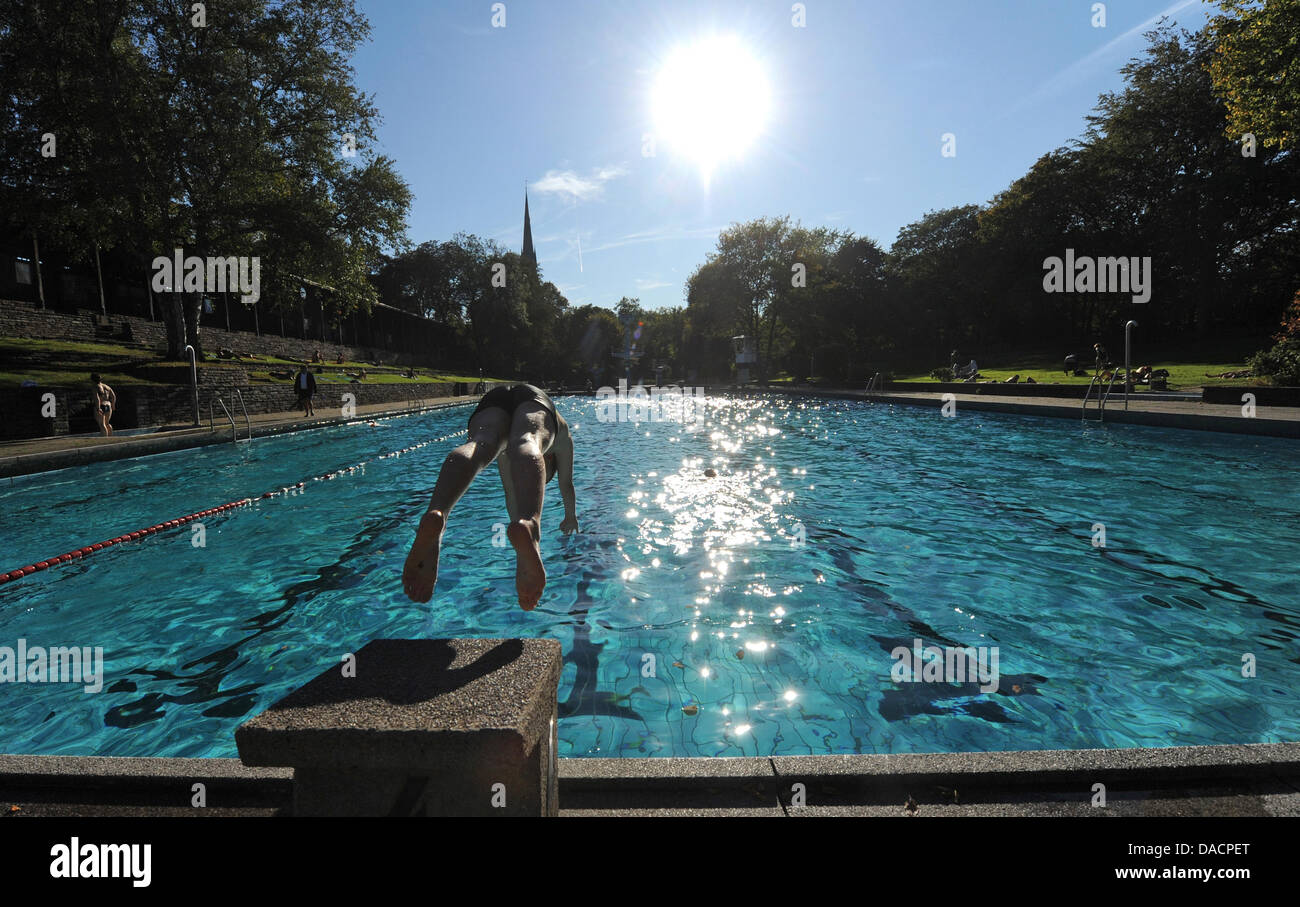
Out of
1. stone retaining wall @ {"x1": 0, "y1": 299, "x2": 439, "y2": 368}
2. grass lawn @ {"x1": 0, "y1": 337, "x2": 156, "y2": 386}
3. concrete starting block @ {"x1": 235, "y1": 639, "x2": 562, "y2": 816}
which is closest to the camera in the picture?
concrete starting block @ {"x1": 235, "y1": 639, "x2": 562, "y2": 816}

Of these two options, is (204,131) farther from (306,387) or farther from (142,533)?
(142,533)

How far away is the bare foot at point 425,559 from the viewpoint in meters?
2.31

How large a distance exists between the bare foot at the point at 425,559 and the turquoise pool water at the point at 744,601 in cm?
170

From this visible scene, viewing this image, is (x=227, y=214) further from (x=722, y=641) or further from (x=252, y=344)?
(x=722, y=641)

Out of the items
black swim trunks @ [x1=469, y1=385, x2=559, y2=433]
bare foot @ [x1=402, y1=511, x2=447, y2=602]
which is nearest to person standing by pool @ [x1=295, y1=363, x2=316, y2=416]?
black swim trunks @ [x1=469, y1=385, x2=559, y2=433]

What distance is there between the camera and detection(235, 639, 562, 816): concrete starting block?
1.45 meters

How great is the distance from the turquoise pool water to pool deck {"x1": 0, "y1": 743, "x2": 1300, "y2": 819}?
3.54 ft

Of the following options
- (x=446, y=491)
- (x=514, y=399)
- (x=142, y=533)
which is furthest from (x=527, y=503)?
(x=142, y=533)

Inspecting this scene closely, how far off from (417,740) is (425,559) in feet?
3.29

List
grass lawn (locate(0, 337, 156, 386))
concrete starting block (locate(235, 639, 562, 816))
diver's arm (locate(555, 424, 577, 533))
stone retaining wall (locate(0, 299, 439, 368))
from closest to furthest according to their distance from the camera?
1. concrete starting block (locate(235, 639, 562, 816))
2. diver's arm (locate(555, 424, 577, 533))
3. grass lawn (locate(0, 337, 156, 386))
4. stone retaining wall (locate(0, 299, 439, 368))

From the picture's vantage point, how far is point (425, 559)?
235cm

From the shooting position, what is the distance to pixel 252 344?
3259 cm

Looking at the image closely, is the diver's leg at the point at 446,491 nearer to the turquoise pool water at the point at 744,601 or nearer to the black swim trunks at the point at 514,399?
the black swim trunks at the point at 514,399

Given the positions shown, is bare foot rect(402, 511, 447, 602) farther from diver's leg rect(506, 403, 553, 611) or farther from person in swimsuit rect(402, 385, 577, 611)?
diver's leg rect(506, 403, 553, 611)
